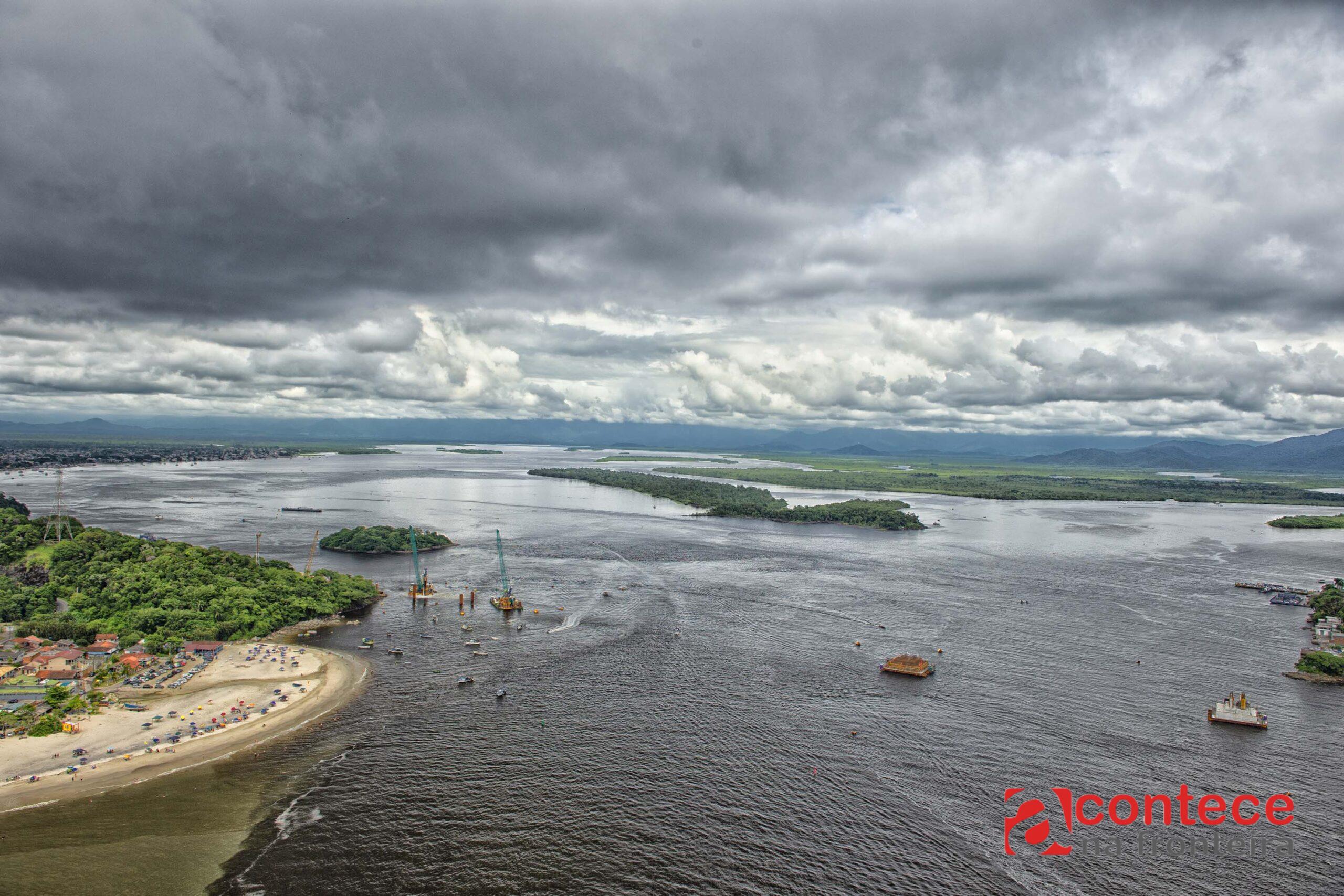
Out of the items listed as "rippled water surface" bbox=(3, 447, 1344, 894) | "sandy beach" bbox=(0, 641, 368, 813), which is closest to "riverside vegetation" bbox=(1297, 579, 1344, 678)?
"rippled water surface" bbox=(3, 447, 1344, 894)

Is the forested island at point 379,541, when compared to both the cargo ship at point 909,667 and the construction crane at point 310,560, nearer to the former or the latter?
the construction crane at point 310,560

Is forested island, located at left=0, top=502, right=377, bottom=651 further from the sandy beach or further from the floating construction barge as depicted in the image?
the floating construction barge

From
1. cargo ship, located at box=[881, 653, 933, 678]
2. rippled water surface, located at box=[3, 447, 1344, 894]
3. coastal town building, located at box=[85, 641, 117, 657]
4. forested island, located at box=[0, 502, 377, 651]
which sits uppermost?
forested island, located at box=[0, 502, 377, 651]

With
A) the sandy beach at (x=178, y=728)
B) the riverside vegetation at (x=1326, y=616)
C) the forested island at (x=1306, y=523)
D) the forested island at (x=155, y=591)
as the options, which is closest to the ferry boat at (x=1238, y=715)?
the riverside vegetation at (x=1326, y=616)

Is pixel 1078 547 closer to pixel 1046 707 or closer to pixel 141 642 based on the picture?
pixel 1046 707

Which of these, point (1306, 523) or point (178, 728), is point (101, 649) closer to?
point (178, 728)
